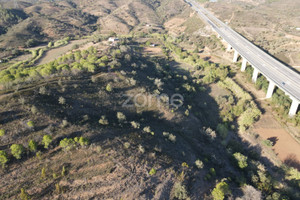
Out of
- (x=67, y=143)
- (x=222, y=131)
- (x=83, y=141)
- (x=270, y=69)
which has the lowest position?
(x=222, y=131)

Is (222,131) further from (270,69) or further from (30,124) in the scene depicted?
(30,124)

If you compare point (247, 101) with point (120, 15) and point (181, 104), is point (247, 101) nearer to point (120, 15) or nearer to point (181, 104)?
point (181, 104)

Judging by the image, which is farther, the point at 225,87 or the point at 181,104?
the point at 225,87

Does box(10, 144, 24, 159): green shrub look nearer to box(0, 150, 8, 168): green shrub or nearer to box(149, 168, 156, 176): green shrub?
box(0, 150, 8, 168): green shrub

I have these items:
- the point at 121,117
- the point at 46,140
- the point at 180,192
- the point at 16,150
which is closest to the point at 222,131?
the point at 180,192

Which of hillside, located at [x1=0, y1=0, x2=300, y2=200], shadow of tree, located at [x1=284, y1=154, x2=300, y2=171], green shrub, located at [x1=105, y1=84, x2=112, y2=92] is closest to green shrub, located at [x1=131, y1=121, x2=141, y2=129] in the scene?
hillside, located at [x1=0, y1=0, x2=300, y2=200]

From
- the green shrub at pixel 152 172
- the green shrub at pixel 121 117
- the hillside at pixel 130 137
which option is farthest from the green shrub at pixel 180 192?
the green shrub at pixel 121 117

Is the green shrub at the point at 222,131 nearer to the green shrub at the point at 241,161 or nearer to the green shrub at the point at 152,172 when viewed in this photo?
the green shrub at the point at 241,161

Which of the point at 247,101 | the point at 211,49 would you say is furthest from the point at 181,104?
the point at 211,49
